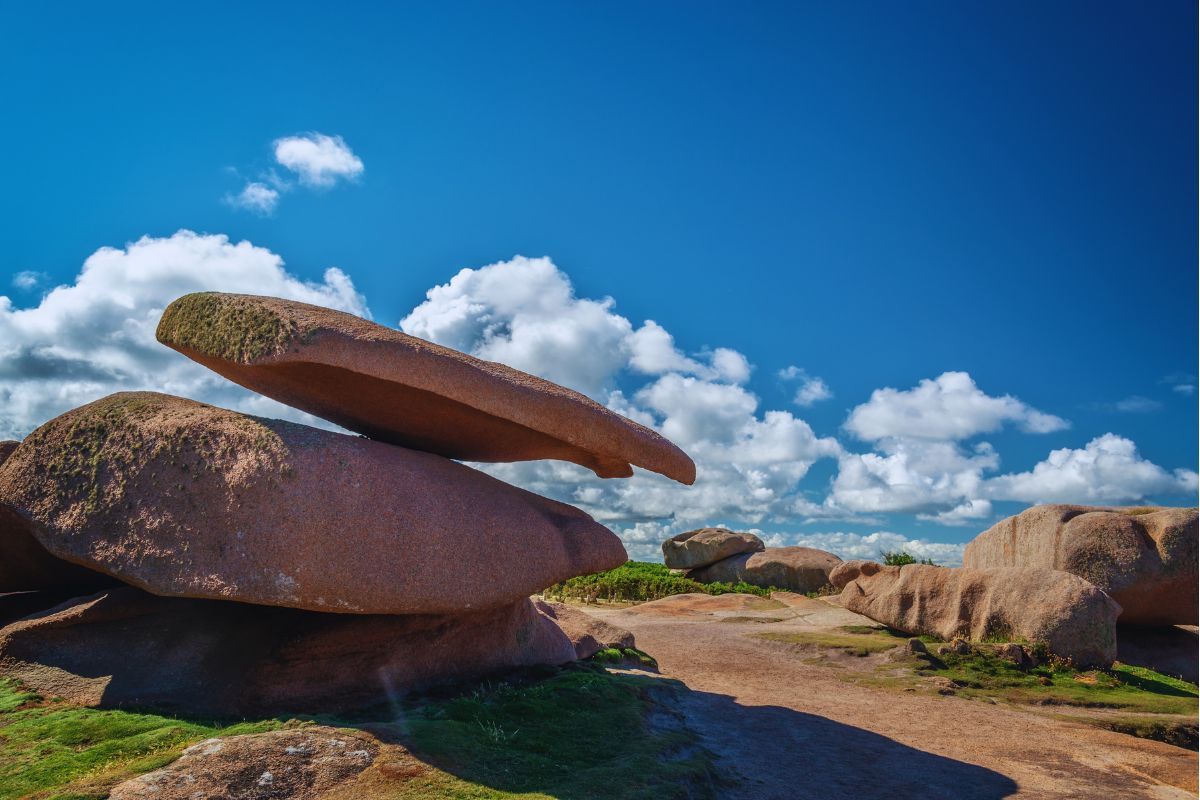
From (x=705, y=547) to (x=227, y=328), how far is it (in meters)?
27.9

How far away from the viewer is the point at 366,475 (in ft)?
26.3

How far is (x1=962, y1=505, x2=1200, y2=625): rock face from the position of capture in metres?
15.3

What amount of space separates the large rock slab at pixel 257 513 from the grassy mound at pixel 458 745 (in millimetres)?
1123

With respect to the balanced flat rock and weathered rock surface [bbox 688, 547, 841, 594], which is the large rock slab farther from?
weathered rock surface [bbox 688, 547, 841, 594]

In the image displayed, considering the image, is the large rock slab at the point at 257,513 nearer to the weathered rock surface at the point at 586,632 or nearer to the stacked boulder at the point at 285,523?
the stacked boulder at the point at 285,523

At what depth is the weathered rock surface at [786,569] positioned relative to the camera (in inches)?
1158

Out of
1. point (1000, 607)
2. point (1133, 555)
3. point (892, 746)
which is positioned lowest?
point (892, 746)

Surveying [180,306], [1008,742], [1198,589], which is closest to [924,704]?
[1008,742]

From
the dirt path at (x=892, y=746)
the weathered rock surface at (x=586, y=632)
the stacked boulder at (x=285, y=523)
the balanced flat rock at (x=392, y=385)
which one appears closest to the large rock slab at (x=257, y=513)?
the stacked boulder at (x=285, y=523)

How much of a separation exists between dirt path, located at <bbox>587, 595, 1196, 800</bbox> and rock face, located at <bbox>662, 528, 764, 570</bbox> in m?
19.1

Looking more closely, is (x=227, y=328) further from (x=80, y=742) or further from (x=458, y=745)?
(x=458, y=745)

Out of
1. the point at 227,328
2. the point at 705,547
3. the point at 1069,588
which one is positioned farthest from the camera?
the point at 705,547

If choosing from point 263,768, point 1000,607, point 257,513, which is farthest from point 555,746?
point 1000,607

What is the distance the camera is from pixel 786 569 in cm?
3002
